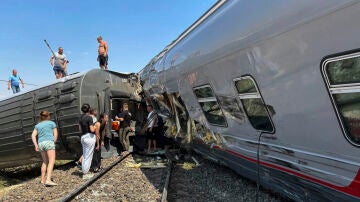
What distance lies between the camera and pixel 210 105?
5742 millimetres

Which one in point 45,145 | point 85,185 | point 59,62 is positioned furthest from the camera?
point 59,62

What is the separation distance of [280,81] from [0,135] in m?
10.4

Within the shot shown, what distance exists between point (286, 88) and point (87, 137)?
6006mm

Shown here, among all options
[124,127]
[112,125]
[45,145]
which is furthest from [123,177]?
[124,127]

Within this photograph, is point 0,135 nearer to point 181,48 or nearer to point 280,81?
point 181,48

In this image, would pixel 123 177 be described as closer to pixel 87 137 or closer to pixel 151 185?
pixel 151 185

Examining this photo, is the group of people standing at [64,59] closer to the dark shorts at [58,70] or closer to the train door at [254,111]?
the dark shorts at [58,70]

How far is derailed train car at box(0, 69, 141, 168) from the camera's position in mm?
10188

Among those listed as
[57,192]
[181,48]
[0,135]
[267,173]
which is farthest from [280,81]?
[0,135]

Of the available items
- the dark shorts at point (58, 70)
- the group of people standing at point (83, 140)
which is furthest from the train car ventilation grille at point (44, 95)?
the dark shorts at point (58, 70)

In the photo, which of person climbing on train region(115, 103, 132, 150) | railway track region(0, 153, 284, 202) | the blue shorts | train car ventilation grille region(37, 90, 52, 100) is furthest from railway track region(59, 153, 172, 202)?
train car ventilation grille region(37, 90, 52, 100)

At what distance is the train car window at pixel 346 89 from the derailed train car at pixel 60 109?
26.4 feet

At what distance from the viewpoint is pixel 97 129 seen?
8750 millimetres

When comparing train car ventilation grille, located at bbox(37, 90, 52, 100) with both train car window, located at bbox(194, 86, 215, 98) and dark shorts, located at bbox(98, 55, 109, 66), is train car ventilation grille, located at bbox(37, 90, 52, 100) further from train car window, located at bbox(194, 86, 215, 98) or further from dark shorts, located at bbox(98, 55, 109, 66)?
train car window, located at bbox(194, 86, 215, 98)
